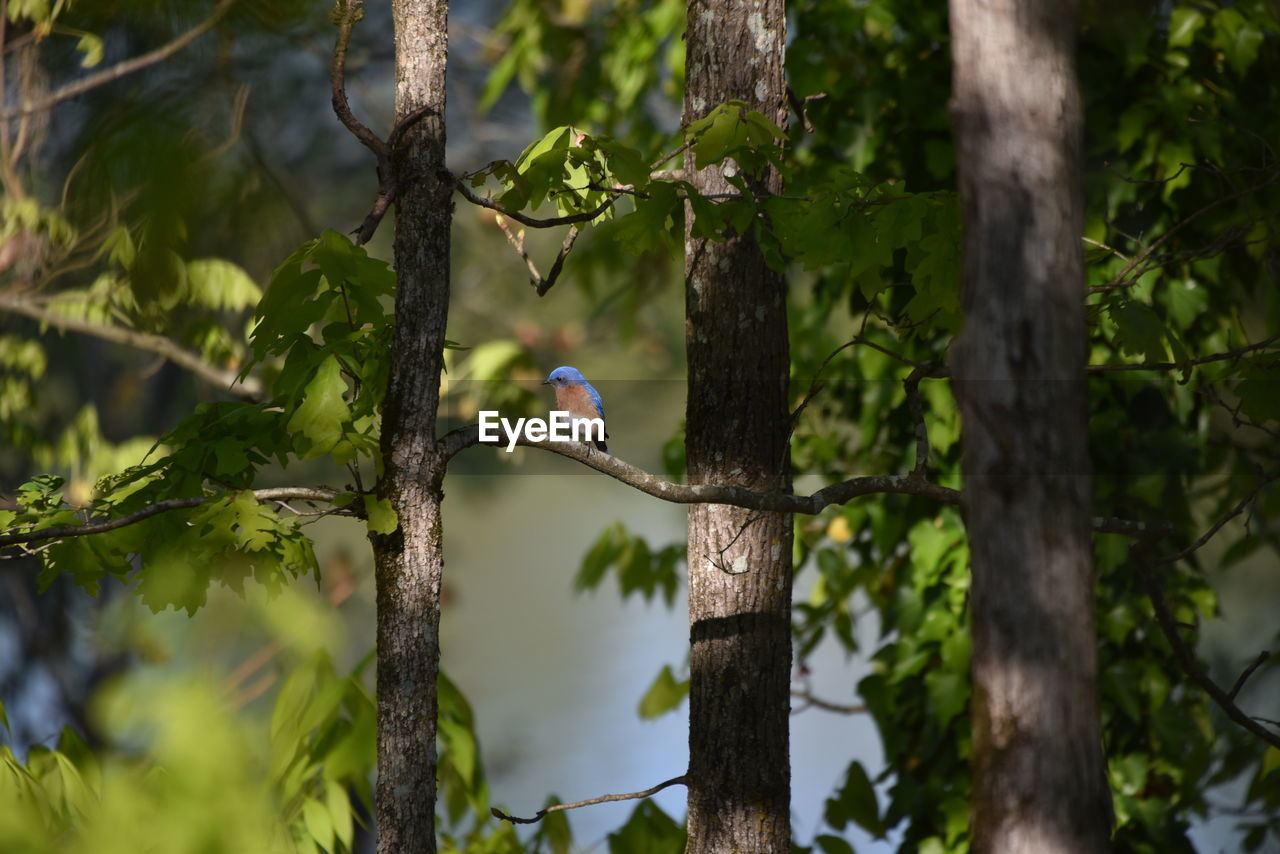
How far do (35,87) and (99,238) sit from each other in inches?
18.8

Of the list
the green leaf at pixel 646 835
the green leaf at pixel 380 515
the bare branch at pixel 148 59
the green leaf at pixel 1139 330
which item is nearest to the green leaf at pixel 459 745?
the green leaf at pixel 646 835

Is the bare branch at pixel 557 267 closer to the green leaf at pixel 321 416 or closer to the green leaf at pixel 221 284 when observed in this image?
the green leaf at pixel 321 416

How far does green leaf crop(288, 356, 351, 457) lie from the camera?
1.53 meters

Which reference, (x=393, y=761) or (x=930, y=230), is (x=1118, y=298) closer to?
(x=930, y=230)

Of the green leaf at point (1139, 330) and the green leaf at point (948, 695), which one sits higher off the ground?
the green leaf at point (1139, 330)

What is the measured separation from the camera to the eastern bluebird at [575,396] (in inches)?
77.4

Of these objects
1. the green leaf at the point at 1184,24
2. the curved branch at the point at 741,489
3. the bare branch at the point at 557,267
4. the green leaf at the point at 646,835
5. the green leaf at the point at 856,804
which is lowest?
the green leaf at the point at 646,835

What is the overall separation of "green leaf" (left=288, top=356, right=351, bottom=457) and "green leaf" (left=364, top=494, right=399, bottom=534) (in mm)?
120

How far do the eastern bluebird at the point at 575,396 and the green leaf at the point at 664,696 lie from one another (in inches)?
53.4

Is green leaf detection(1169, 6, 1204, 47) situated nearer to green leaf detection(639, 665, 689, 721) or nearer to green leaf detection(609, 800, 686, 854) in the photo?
green leaf detection(639, 665, 689, 721)

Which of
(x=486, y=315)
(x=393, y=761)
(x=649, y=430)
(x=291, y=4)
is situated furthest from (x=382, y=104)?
(x=393, y=761)

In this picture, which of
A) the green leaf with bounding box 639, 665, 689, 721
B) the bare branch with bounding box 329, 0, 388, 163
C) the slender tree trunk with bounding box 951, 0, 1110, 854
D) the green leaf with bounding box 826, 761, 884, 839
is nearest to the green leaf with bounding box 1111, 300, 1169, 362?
the slender tree trunk with bounding box 951, 0, 1110, 854

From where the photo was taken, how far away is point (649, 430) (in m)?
3.32

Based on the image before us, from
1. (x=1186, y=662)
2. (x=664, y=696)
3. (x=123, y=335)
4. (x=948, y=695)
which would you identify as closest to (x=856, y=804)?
(x=948, y=695)
